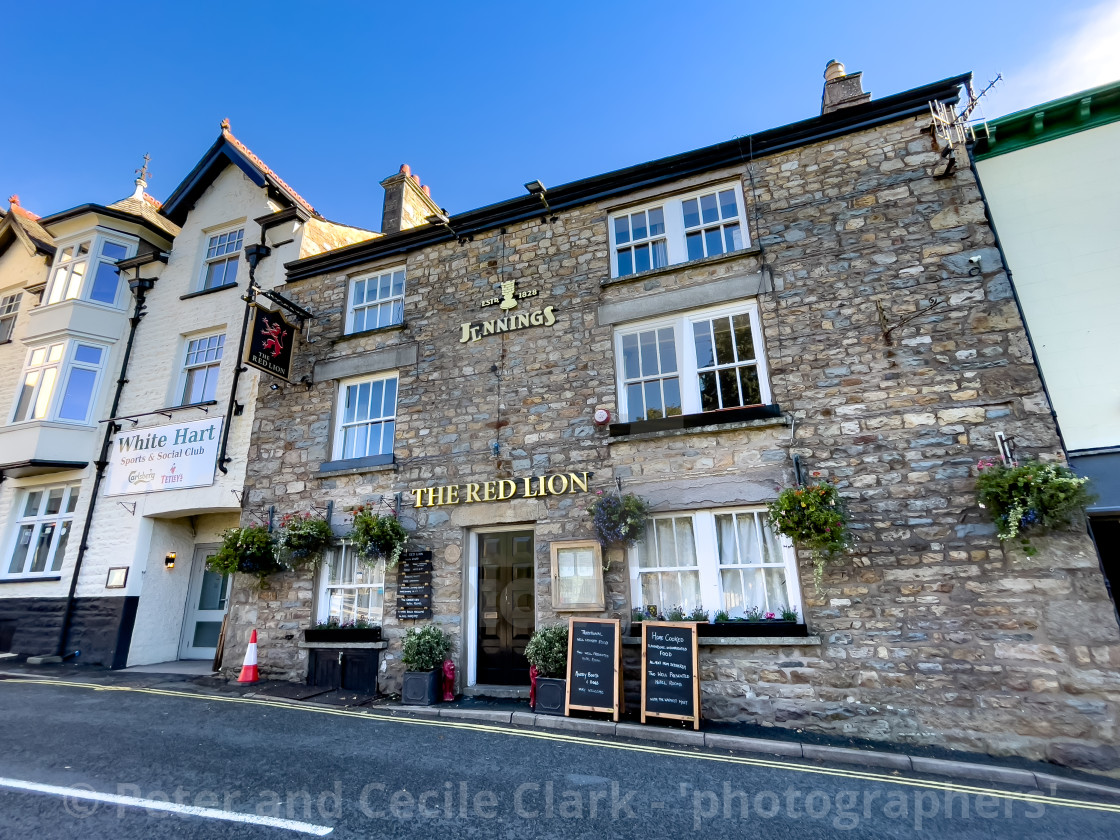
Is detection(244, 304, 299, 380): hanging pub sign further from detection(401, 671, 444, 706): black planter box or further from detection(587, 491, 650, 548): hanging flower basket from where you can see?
detection(587, 491, 650, 548): hanging flower basket

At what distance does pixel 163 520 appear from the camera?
11.2 metres

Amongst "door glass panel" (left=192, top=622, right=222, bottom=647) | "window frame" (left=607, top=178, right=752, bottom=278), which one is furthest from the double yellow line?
"window frame" (left=607, top=178, right=752, bottom=278)

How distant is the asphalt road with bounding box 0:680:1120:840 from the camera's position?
4039 millimetres

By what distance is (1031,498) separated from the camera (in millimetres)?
5723

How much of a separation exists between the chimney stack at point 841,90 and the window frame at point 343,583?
34.0 feet

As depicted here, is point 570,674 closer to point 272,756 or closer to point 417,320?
point 272,756

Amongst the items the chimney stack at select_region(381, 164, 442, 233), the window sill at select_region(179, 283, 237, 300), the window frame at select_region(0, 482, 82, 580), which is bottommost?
the window frame at select_region(0, 482, 82, 580)

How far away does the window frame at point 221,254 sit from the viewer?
41.0 ft

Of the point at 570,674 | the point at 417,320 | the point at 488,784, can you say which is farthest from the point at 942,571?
the point at 417,320

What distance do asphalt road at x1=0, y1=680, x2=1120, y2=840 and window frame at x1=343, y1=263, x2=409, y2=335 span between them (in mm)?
6883

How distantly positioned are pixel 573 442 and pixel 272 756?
515 cm

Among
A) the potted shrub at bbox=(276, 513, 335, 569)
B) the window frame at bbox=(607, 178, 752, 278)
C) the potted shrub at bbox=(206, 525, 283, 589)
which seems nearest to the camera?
the window frame at bbox=(607, 178, 752, 278)

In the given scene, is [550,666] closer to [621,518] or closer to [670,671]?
[670,671]

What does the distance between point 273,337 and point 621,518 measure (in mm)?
7317
